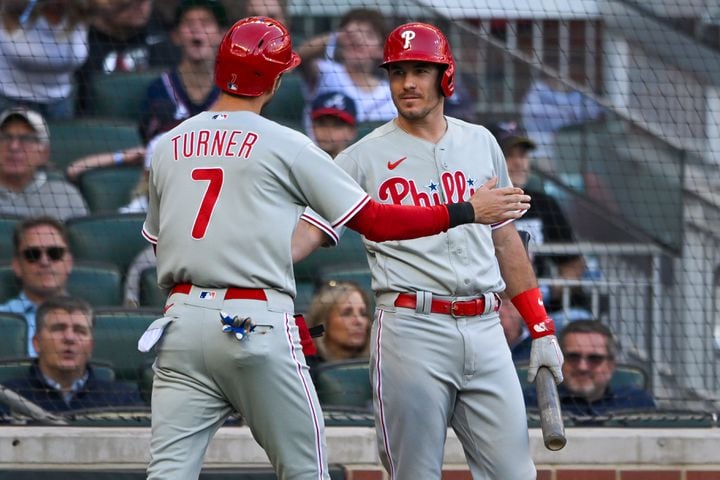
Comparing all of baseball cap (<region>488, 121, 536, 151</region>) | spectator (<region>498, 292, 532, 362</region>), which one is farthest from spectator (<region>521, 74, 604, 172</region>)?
spectator (<region>498, 292, 532, 362</region>)

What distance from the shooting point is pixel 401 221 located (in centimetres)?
357

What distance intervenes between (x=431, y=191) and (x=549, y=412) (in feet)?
2.43

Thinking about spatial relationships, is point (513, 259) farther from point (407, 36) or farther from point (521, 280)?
point (407, 36)

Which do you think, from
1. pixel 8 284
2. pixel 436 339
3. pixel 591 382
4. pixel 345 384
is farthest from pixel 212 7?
pixel 436 339

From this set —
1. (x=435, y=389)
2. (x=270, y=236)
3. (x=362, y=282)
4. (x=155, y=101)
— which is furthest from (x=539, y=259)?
(x=270, y=236)

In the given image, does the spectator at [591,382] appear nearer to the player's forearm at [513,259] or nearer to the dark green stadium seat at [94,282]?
the player's forearm at [513,259]

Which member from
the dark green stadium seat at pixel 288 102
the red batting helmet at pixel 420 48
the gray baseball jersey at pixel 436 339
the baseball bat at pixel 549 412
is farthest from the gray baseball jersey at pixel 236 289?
the dark green stadium seat at pixel 288 102

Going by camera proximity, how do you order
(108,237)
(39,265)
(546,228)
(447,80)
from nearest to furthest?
(447,80)
(39,265)
(108,237)
(546,228)

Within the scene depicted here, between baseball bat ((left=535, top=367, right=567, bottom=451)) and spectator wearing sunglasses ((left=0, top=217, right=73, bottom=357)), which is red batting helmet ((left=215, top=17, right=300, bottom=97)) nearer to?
baseball bat ((left=535, top=367, right=567, bottom=451))

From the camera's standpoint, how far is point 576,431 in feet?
17.3

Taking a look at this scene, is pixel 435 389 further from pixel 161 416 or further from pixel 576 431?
pixel 576 431

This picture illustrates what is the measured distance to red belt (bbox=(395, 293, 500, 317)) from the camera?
13.1 feet

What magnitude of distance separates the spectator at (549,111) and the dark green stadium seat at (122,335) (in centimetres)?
242

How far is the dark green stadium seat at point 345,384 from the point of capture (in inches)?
219
